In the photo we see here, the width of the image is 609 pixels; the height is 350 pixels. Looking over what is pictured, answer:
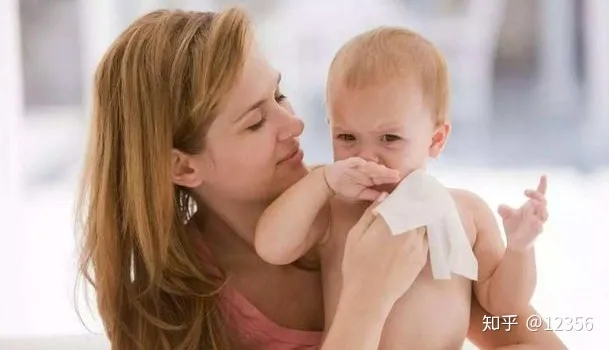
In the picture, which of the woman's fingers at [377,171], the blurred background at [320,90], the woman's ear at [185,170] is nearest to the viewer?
the woman's fingers at [377,171]

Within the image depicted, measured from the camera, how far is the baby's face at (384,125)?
1.03m

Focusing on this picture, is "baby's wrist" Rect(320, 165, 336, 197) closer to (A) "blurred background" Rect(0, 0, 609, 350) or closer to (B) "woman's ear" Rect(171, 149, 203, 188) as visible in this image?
(B) "woman's ear" Rect(171, 149, 203, 188)

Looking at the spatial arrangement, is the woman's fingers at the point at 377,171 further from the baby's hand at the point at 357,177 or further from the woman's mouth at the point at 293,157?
the woman's mouth at the point at 293,157

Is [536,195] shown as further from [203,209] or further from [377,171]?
[203,209]

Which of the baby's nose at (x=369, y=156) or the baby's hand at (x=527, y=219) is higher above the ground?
the baby's nose at (x=369, y=156)

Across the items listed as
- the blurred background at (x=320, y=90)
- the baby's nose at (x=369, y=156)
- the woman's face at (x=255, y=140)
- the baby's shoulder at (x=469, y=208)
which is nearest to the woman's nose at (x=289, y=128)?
the woman's face at (x=255, y=140)

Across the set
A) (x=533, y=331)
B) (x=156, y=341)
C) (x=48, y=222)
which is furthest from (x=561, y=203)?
(x=48, y=222)

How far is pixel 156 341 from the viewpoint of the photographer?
1.15 meters

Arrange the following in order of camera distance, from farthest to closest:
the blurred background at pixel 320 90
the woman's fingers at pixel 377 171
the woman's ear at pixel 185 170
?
the blurred background at pixel 320 90
the woman's ear at pixel 185 170
the woman's fingers at pixel 377 171

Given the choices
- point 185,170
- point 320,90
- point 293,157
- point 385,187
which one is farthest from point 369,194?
point 320,90

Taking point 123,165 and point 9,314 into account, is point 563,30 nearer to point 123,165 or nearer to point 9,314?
point 123,165

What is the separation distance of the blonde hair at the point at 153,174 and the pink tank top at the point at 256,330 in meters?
0.02

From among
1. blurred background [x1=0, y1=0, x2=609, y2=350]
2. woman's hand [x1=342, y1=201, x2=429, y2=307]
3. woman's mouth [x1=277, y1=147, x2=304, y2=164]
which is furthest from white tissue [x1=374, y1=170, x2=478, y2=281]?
blurred background [x1=0, y1=0, x2=609, y2=350]

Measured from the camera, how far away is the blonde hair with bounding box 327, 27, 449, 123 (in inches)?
40.8
